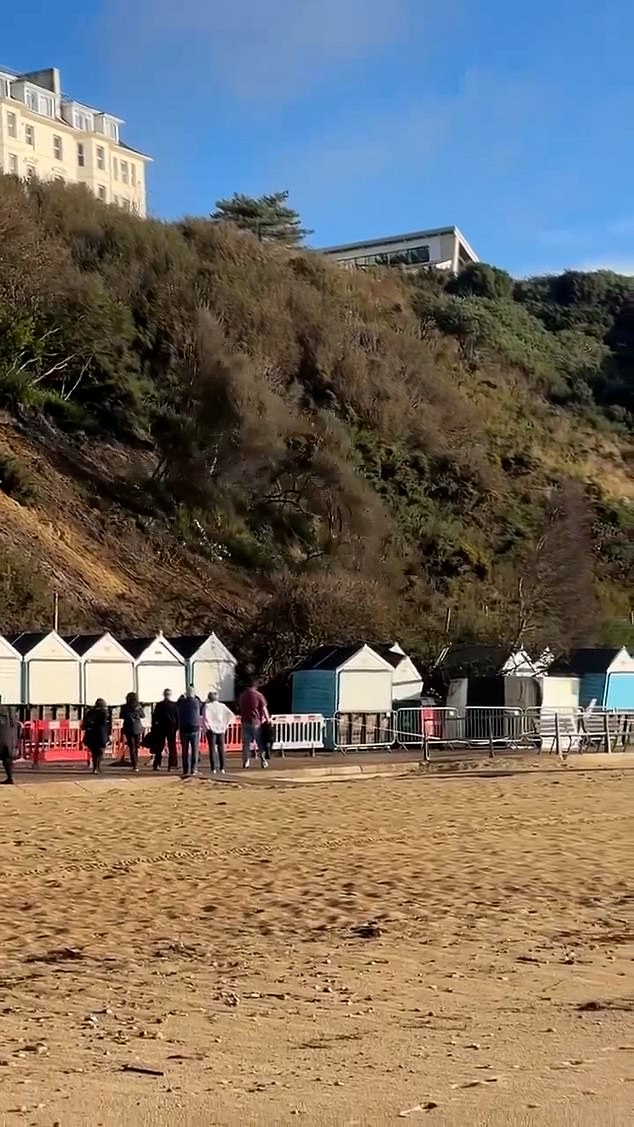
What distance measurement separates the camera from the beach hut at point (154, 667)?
30.6 m

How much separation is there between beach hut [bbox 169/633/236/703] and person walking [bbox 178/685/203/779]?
993 centimetres

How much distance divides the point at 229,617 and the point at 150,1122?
3529 cm

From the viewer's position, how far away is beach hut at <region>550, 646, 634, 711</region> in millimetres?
34125

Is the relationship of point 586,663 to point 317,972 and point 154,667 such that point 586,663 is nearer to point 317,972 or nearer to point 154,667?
→ point 154,667

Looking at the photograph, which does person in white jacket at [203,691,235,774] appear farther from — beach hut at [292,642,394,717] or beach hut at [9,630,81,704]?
beach hut at [292,642,394,717]

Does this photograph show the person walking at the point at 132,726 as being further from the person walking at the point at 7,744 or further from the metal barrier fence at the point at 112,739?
the person walking at the point at 7,744

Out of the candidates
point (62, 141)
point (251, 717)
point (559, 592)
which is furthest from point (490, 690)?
point (62, 141)

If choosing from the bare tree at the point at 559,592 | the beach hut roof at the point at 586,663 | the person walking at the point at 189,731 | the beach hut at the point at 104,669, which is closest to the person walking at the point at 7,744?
the person walking at the point at 189,731

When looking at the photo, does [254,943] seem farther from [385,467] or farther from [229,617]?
[385,467]

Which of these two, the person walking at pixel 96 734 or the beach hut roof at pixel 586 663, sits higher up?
the beach hut roof at pixel 586 663

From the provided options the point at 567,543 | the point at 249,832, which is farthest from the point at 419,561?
the point at 249,832

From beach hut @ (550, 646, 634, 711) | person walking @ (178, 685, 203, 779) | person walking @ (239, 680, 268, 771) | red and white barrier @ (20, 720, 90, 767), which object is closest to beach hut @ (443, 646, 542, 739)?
beach hut @ (550, 646, 634, 711)

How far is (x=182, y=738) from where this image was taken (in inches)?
864

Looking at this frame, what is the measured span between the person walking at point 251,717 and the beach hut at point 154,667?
21.2ft
